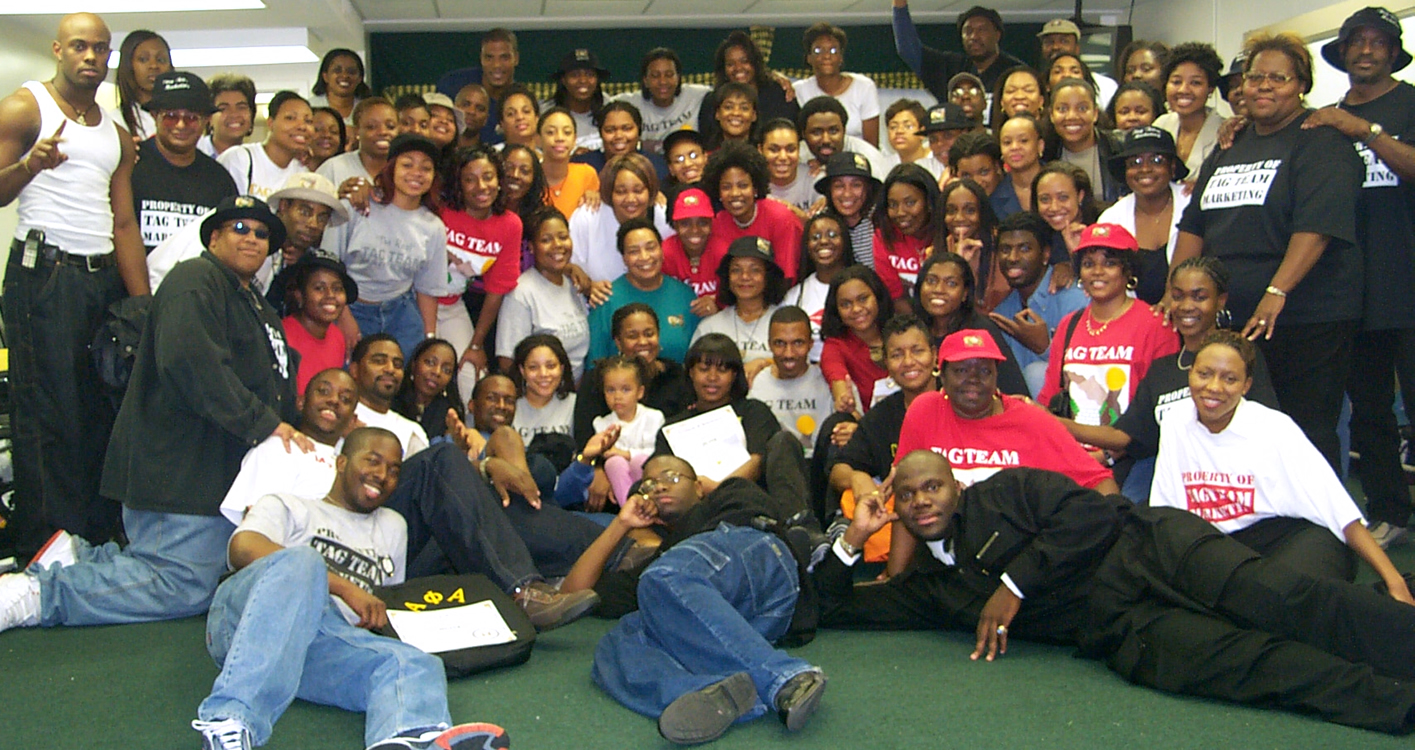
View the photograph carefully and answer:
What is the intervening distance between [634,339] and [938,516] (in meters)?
2.04

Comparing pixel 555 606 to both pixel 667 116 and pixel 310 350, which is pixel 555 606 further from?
pixel 667 116

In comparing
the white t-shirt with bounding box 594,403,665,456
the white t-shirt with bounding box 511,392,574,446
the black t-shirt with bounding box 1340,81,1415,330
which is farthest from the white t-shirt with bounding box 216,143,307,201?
the black t-shirt with bounding box 1340,81,1415,330

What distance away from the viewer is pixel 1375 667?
304cm

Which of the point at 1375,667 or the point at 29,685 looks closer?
the point at 1375,667

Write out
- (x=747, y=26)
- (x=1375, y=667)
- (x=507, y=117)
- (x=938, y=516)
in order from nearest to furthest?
(x=1375, y=667) < (x=938, y=516) < (x=507, y=117) < (x=747, y=26)

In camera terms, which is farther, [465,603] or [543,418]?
[543,418]

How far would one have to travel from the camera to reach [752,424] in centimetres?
509

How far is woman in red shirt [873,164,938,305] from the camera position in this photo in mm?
5547

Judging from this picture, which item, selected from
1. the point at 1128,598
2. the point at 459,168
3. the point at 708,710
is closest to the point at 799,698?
the point at 708,710

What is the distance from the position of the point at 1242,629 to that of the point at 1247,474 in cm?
63

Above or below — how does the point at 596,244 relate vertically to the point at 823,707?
above

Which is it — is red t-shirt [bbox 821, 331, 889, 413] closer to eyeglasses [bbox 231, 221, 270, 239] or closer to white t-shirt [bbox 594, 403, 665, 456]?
white t-shirt [bbox 594, 403, 665, 456]

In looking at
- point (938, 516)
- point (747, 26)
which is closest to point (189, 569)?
point (938, 516)

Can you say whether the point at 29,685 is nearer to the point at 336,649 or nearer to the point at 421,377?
the point at 336,649
